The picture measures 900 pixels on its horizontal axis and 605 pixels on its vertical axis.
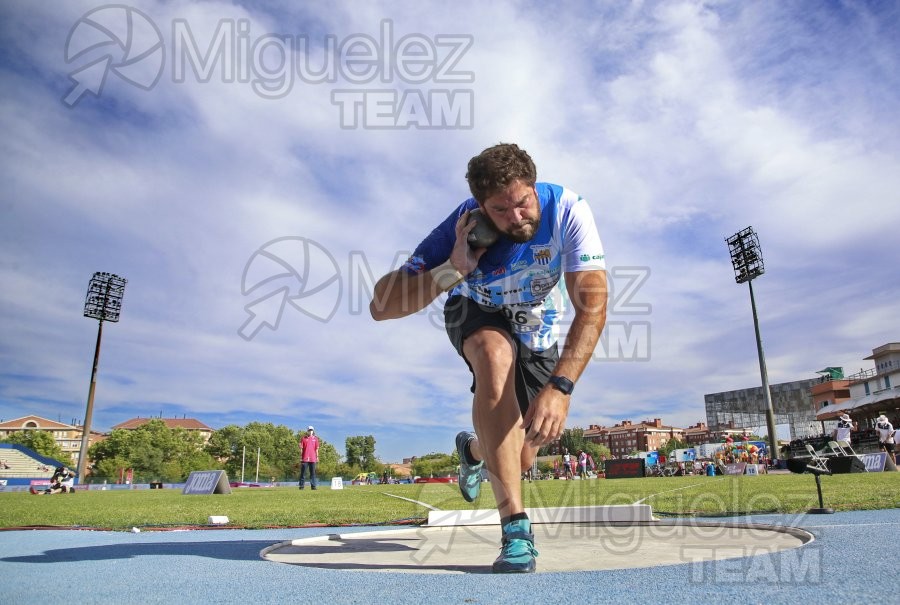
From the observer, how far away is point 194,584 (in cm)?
254

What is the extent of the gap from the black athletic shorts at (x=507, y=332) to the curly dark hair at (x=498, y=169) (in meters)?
0.93

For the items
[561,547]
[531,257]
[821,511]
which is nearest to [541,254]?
[531,257]

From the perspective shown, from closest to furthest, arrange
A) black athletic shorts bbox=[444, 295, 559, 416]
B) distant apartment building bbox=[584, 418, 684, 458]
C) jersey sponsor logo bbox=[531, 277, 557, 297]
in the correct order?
jersey sponsor logo bbox=[531, 277, 557, 297]
black athletic shorts bbox=[444, 295, 559, 416]
distant apartment building bbox=[584, 418, 684, 458]

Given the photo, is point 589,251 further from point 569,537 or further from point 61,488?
point 61,488

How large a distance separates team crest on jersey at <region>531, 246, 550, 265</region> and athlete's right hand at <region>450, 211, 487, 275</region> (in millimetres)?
419

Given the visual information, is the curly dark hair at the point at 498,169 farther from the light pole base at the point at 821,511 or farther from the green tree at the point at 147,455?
the green tree at the point at 147,455

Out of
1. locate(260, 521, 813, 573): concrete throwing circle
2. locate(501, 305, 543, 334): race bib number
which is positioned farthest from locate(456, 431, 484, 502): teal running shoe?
locate(501, 305, 543, 334): race bib number

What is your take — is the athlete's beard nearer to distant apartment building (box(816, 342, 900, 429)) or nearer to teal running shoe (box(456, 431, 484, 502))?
teal running shoe (box(456, 431, 484, 502))

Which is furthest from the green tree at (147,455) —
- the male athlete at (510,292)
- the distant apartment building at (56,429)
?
the male athlete at (510,292)

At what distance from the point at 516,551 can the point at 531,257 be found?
1619 millimetres

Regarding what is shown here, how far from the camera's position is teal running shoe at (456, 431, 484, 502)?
Result: 4.47m

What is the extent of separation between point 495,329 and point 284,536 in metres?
3.35

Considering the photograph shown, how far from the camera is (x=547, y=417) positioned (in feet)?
8.56

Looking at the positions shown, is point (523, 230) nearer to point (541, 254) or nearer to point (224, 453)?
point (541, 254)
